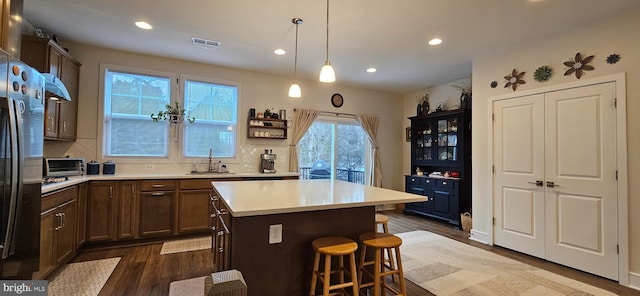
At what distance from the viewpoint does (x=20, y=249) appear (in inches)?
59.5

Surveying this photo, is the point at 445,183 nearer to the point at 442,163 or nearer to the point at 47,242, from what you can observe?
the point at 442,163

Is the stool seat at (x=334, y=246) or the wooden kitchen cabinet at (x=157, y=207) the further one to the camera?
the wooden kitchen cabinet at (x=157, y=207)

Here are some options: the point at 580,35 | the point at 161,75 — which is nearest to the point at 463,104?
the point at 580,35

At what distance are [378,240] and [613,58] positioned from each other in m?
3.06

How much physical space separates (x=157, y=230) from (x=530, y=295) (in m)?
4.18

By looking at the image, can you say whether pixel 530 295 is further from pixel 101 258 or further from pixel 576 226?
pixel 101 258

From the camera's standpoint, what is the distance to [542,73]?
11.0ft

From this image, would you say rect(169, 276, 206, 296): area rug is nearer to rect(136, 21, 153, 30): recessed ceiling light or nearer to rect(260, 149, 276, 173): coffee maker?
rect(260, 149, 276, 173): coffee maker

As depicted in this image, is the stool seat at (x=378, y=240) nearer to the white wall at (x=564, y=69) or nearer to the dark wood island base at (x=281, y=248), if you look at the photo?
the dark wood island base at (x=281, y=248)

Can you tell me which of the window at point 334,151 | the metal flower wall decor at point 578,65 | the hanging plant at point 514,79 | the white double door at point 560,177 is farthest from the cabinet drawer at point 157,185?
the metal flower wall decor at point 578,65

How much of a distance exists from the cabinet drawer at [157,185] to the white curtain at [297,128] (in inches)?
78.3

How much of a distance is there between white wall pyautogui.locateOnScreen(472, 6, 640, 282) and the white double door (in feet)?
0.41

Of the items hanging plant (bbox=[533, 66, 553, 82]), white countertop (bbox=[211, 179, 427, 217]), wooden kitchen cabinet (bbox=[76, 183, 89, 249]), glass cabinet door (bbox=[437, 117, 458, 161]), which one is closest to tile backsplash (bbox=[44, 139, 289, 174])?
wooden kitchen cabinet (bbox=[76, 183, 89, 249])

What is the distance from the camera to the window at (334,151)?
18.1ft
